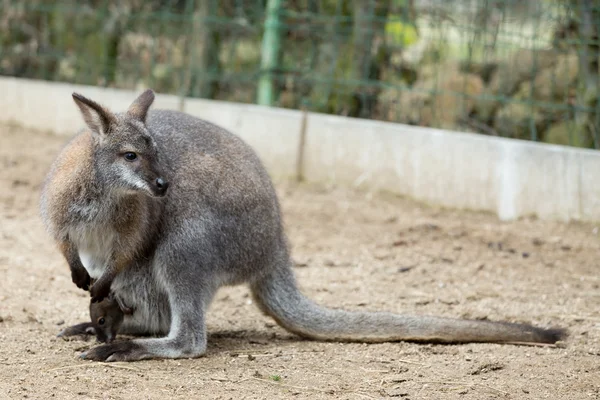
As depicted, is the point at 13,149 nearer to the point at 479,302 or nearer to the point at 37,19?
the point at 37,19

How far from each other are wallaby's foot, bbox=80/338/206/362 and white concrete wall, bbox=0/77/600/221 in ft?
10.9

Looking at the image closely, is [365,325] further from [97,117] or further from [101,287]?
[97,117]

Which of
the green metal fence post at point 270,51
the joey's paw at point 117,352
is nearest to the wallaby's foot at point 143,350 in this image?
the joey's paw at point 117,352

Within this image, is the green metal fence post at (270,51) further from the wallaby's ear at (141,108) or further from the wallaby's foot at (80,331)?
the wallaby's foot at (80,331)

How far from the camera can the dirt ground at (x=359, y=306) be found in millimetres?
3941

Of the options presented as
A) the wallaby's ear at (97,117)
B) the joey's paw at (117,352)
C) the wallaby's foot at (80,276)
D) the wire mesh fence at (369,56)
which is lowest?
the joey's paw at (117,352)

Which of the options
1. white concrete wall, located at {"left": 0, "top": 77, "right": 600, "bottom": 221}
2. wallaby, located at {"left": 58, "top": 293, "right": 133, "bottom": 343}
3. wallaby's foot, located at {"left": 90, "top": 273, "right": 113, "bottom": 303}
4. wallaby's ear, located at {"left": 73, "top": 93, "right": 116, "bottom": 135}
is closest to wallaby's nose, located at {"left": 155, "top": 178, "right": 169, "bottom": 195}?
wallaby's ear, located at {"left": 73, "top": 93, "right": 116, "bottom": 135}

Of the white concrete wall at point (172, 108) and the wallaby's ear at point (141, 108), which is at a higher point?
the white concrete wall at point (172, 108)

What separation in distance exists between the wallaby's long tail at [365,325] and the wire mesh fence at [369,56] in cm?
279

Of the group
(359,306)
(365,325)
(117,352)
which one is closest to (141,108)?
(117,352)

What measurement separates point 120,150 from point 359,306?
1800 mm

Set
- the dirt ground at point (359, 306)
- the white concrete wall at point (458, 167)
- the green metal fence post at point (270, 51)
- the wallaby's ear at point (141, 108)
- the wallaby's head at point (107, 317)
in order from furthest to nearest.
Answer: the green metal fence post at point (270, 51), the white concrete wall at point (458, 167), the wallaby's head at point (107, 317), the wallaby's ear at point (141, 108), the dirt ground at point (359, 306)

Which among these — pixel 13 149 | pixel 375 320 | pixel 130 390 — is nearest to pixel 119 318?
pixel 130 390

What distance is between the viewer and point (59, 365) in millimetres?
4094
